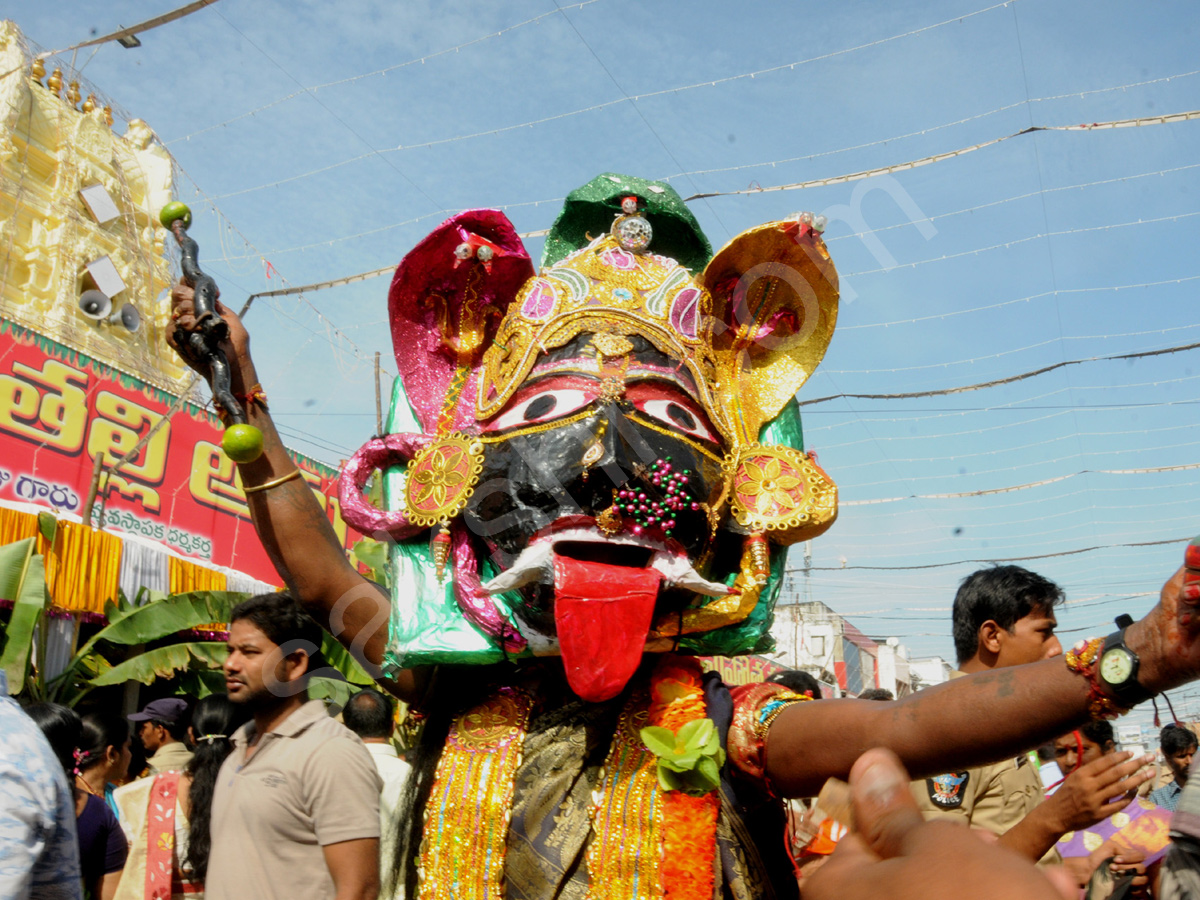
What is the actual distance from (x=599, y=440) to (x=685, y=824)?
758 millimetres

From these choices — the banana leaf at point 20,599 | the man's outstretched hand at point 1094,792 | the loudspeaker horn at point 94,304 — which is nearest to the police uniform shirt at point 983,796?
the man's outstretched hand at point 1094,792

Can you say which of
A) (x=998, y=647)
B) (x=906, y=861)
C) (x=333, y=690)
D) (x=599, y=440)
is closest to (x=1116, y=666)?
(x=906, y=861)

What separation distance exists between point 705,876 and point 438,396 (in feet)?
4.16

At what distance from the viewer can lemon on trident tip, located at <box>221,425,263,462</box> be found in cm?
224

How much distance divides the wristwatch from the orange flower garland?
81 centimetres

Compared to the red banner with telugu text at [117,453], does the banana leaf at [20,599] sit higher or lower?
lower

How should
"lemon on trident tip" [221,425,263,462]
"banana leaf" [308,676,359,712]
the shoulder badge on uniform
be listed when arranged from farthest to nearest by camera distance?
"banana leaf" [308,676,359,712] < the shoulder badge on uniform < "lemon on trident tip" [221,425,263,462]

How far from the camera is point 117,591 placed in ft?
26.5

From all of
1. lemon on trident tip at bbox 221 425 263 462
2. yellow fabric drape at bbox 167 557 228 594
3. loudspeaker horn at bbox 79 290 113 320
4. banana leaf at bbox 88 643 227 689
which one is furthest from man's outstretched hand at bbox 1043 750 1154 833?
loudspeaker horn at bbox 79 290 113 320

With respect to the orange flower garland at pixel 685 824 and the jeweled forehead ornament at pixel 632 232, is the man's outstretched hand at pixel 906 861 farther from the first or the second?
the jeweled forehead ornament at pixel 632 232

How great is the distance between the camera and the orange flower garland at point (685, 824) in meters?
1.97

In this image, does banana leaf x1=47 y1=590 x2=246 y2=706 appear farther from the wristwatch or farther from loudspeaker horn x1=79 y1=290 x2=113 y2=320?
loudspeaker horn x1=79 y1=290 x2=113 y2=320

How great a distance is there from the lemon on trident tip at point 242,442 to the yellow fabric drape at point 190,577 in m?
6.97

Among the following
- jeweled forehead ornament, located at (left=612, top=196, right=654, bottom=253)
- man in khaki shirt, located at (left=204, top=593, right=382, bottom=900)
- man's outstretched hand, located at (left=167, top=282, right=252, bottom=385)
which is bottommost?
man in khaki shirt, located at (left=204, top=593, right=382, bottom=900)
